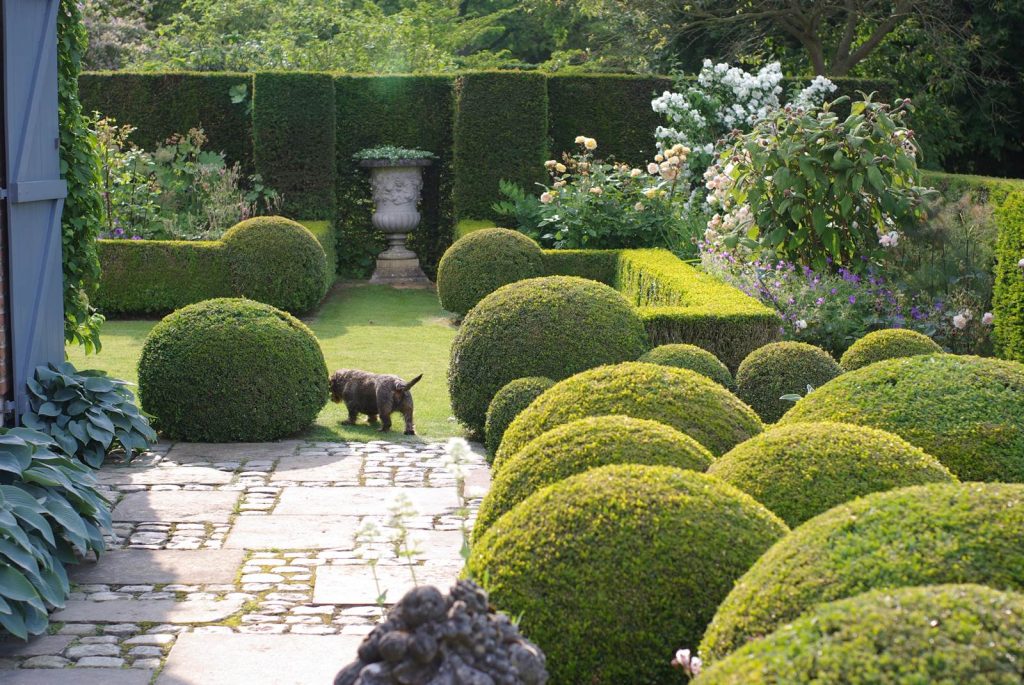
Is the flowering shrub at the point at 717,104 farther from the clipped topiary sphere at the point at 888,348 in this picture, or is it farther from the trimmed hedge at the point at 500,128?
the clipped topiary sphere at the point at 888,348

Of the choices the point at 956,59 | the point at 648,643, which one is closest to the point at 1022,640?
the point at 648,643

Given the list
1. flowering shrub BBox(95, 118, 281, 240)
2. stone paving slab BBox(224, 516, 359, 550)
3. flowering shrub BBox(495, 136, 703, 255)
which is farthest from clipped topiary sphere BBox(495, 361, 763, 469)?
flowering shrub BBox(95, 118, 281, 240)

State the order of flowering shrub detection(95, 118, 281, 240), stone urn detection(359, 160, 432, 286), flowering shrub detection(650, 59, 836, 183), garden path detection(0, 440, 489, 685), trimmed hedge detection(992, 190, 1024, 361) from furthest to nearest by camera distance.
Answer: stone urn detection(359, 160, 432, 286) < flowering shrub detection(650, 59, 836, 183) < flowering shrub detection(95, 118, 281, 240) < trimmed hedge detection(992, 190, 1024, 361) < garden path detection(0, 440, 489, 685)

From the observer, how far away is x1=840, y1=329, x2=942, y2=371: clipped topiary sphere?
22.7 ft

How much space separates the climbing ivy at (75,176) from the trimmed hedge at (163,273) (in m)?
5.79

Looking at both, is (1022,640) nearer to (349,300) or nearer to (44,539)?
(44,539)

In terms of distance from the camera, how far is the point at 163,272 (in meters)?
13.0

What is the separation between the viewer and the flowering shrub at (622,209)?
505 inches

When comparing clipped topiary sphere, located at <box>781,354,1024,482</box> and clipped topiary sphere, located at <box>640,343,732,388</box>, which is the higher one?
clipped topiary sphere, located at <box>781,354,1024,482</box>

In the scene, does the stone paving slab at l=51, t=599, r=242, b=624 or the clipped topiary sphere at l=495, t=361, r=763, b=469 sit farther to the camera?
the stone paving slab at l=51, t=599, r=242, b=624

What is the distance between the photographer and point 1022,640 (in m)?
2.03

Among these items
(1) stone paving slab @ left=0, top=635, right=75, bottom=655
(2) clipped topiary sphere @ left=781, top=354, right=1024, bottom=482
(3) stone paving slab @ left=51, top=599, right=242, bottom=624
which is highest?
(2) clipped topiary sphere @ left=781, top=354, right=1024, bottom=482

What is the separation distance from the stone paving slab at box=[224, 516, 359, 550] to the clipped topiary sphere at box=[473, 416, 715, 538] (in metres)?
1.93

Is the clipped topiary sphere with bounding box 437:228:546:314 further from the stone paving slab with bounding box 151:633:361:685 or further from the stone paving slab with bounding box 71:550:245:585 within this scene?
the stone paving slab with bounding box 151:633:361:685
